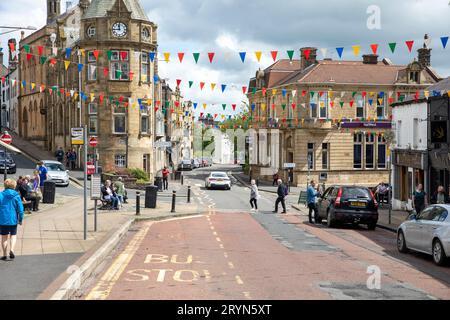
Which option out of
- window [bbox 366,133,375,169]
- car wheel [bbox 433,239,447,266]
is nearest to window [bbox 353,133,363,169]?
window [bbox 366,133,375,169]

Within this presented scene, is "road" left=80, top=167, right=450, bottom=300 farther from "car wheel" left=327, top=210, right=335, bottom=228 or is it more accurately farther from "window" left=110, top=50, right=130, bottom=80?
"window" left=110, top=50, right=130, bottom=80

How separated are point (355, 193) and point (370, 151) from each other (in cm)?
3793

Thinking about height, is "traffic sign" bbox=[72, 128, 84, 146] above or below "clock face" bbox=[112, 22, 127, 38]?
below

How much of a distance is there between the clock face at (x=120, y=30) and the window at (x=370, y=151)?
79.2ft

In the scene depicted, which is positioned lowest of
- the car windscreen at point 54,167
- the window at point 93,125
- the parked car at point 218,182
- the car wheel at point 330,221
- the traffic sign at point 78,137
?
Result: the car wheel at point 330,221

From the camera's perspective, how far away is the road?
1127 cm

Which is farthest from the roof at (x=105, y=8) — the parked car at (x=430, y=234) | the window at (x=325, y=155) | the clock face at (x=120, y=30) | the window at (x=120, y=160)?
the parked car at (x=430, y=234)

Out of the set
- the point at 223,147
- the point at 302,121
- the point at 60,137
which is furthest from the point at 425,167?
the point at 223,147

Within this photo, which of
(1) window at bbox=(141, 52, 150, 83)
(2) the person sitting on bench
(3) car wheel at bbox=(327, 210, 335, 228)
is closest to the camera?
(3) car wheel at bbox=(327, 210, 335, 228)

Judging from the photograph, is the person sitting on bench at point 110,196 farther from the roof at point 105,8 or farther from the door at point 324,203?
the roof at point 105,8

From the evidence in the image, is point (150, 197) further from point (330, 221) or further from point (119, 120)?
point (119, 120)

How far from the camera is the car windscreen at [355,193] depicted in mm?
24469

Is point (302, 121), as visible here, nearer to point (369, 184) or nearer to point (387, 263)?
point (369, 184)
